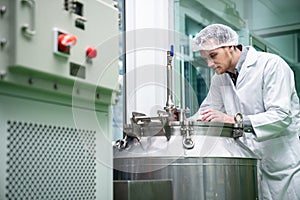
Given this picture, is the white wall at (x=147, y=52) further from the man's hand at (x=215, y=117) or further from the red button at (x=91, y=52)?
the red button at (x=91, y=52)

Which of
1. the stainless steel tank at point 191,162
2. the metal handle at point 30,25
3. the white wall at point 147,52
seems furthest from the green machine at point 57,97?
the white wall at point 147,52

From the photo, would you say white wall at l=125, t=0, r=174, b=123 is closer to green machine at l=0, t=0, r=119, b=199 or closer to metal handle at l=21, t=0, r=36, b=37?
green machine at l=0, t=0, r=119, b=199

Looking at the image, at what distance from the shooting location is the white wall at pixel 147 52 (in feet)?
6.83

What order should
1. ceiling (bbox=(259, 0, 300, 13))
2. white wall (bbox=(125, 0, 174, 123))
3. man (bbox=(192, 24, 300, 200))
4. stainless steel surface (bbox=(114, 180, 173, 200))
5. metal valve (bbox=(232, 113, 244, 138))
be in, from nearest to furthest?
stainless steel surface (bbox=(114, 180, 173, 200)), metal valve (bbox=(232, 113, 244, 138)), man (bbox=(192, 24, 300, 200)), white wall (bbox=(125, 0, 174, 123)), ceiling (bbox=(259, 0, 300, 13))

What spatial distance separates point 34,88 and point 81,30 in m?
0.20

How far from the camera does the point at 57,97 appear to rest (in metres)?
1.03

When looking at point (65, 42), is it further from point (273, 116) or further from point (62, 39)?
point (273, 116)

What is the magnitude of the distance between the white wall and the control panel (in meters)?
0.80

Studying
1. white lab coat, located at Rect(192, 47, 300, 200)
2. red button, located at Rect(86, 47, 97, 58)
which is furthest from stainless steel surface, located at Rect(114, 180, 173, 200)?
white lab coat, located at Rect(192, 47, 300, 200)

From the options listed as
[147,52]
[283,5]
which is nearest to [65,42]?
[147,52]

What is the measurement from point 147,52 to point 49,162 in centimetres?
135

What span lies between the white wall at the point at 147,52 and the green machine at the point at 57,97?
0.81 metres

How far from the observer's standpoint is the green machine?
2.95 feet

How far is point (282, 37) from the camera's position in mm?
3094
